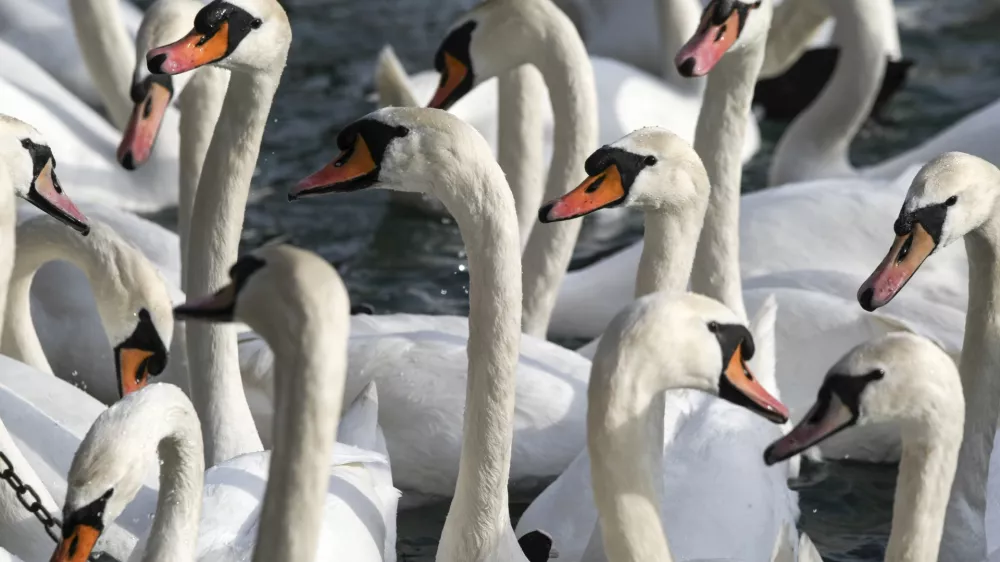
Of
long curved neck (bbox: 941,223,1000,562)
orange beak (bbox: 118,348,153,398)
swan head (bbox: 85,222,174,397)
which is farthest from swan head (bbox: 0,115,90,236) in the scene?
long curved neck (bbox: 941,223,1000,562)

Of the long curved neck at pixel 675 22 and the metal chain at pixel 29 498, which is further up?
the metal chain at pixel 29 498

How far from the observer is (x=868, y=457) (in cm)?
752

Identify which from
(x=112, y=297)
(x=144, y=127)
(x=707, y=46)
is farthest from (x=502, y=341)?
(x=144, y=127)

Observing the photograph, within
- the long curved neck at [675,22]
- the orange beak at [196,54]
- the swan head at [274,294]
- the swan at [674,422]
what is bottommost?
the long curved neck at [675,22]

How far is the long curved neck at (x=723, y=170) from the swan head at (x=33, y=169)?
7.76ft

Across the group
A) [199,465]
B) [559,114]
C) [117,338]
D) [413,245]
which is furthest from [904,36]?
[199,465]

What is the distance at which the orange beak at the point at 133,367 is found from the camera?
6594 mm

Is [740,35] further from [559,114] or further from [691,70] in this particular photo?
[559,114]

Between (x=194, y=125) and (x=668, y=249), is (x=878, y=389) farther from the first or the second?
(x=194, y=125)

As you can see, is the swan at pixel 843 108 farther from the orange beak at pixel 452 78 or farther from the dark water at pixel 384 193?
the orange beak at pixel 452 78

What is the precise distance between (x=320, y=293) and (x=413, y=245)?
18.1 ft

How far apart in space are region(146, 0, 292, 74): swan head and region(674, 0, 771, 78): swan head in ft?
5.20

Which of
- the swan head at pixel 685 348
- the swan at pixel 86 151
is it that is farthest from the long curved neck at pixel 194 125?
the swan head at pixel 685 348

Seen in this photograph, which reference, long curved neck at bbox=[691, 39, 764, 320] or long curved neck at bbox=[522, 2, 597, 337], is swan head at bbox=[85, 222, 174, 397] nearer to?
long curved neck at bbox=[522, 2, 597, 337]
